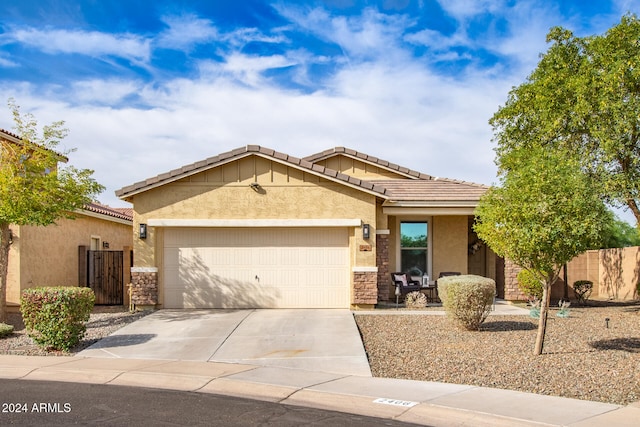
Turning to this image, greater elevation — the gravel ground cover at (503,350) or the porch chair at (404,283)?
the porch chair at (404,283)

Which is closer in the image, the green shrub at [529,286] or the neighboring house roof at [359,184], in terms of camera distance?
the neighboring house roof at [359,184]

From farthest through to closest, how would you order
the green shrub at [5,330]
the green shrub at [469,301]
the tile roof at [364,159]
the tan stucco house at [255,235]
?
the tile roof at [364,159] < the tan stucco house at [255,235] < the green shrub at [5,330] < the green shrub at [469,301]

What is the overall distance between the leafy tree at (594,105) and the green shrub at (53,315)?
12.4 metres

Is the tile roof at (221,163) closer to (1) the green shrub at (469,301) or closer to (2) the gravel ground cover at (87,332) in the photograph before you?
(2) the gravel ground cover at (87,332)

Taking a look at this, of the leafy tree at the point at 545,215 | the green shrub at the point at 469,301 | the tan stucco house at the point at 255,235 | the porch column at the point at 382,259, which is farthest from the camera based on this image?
the porch column at the point at 382,259

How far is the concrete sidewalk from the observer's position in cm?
755

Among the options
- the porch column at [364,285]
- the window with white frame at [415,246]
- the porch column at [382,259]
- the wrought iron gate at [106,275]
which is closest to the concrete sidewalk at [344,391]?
the porch column at [364,285]

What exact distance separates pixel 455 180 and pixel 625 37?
6528mm

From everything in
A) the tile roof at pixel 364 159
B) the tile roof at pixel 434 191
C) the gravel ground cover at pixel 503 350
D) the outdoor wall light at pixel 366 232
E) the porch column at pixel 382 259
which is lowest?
the gravel ground cover at pixel 503 350

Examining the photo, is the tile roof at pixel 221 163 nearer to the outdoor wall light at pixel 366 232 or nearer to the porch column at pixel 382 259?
the outdoor wall light at pixel 366 232

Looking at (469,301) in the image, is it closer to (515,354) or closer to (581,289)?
(515,354)

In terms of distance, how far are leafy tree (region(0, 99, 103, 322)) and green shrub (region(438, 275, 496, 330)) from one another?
29.1ft

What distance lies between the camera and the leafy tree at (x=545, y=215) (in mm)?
10180

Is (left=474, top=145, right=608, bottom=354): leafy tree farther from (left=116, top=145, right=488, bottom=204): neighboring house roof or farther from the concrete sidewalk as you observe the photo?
(left=116, top=145, right=488, bottom=204): neighboring house roof
